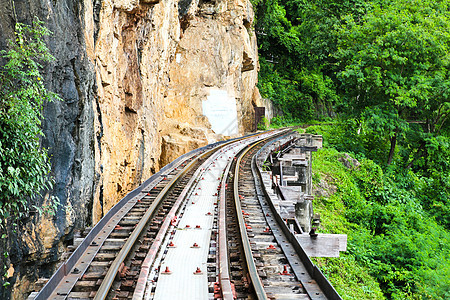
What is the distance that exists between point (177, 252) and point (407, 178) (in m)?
20.9

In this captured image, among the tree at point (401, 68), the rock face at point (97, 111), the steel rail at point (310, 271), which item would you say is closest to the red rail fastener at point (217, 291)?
the steel rail at point (310, 271)

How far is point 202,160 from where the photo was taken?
17.3 meters

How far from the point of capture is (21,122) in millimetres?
6020

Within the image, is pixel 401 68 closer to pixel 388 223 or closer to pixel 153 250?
pixel 388 223

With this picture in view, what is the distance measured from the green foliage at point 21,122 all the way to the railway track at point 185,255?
123 cm

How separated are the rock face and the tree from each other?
10.0 m

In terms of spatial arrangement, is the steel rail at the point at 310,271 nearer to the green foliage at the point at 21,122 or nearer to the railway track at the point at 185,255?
the railway track at the point at 185,255

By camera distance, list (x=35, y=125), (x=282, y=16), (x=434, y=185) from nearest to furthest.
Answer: (x=35, y=125), (x=434, y=185), (x=282, y=16)

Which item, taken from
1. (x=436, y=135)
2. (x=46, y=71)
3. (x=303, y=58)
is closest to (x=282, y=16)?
(x=303, y=58)

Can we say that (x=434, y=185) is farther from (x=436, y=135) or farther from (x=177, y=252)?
(x=177, y=252)

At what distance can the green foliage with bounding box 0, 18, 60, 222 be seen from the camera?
5996 mm

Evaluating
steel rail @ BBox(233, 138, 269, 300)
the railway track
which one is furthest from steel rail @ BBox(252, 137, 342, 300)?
steel rail @ BBox(233, 138, 269, 300)

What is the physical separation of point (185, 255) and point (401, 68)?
69.0 ft

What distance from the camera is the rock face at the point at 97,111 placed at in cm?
693
